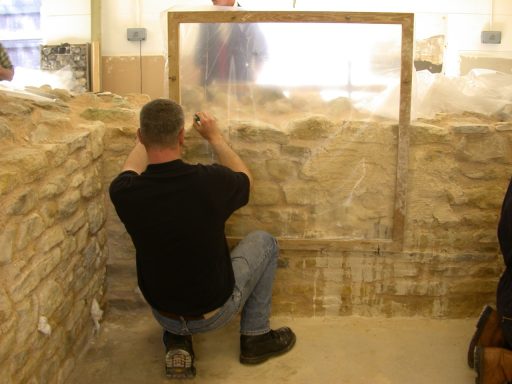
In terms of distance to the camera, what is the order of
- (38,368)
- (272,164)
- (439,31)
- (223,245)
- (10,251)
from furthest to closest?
1. (439,31)
2. (272,164)
3. (223,245)
4. (38,368)
5. (10,251)

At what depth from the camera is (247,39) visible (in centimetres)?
254

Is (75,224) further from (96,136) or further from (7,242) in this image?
(7,242)

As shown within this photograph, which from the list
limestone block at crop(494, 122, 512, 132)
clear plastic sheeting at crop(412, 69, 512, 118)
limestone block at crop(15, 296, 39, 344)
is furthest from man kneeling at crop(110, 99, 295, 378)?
limestone block at crop(494, 122, 512, 132)

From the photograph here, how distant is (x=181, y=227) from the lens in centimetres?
202

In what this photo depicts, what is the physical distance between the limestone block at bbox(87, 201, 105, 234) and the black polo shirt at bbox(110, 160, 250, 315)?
418 millimetres

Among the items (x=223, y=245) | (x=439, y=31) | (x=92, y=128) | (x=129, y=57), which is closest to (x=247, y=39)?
(x=92, y=128)

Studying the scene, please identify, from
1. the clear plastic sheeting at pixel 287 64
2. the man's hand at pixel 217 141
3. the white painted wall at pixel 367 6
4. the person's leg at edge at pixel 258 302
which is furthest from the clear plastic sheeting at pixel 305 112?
the white painted wall at pixel 367 6

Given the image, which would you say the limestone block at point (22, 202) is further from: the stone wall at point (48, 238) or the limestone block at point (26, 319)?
the limestone block at point (26, 319)

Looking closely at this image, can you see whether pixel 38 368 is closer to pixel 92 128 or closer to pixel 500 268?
pixel 92 128

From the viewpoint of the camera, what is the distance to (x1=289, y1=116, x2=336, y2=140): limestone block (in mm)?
2559

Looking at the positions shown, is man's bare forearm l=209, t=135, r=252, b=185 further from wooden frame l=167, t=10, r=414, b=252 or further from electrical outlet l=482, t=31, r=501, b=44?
electrical outlet l=482, t=31, r=501, b=44

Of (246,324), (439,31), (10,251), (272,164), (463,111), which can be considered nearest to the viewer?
(10,251)

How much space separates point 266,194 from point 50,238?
1.09 meters

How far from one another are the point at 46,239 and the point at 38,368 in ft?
1.58
